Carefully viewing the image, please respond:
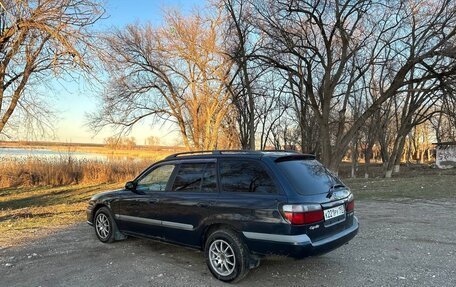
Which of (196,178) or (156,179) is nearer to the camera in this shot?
(196,178)

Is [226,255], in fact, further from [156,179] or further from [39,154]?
[39,154]

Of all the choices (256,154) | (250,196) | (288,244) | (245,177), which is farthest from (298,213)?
(256,154)

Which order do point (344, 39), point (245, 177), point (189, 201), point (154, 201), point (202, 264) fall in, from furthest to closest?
point (344, 39) < point (154, 201) < point (202, 264) < point (189, 201) < point (245, 177)

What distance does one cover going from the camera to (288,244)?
434cm

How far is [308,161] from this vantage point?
523 centimetres

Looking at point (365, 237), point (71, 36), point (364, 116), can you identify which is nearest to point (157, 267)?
point (365, 237)

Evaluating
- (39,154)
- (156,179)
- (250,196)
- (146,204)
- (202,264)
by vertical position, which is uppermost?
(39,154)

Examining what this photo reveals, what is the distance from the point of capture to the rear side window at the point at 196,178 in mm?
5270

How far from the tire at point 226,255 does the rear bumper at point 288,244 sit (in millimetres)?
154

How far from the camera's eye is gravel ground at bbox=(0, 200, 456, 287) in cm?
477

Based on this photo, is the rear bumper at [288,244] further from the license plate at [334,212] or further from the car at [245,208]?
the license plate at [334,212]

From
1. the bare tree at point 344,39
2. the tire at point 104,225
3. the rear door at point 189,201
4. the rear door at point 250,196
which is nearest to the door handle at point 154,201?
the rear door at point 189,201

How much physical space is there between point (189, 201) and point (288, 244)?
1.61 metres

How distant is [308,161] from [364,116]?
1599 centimetres
